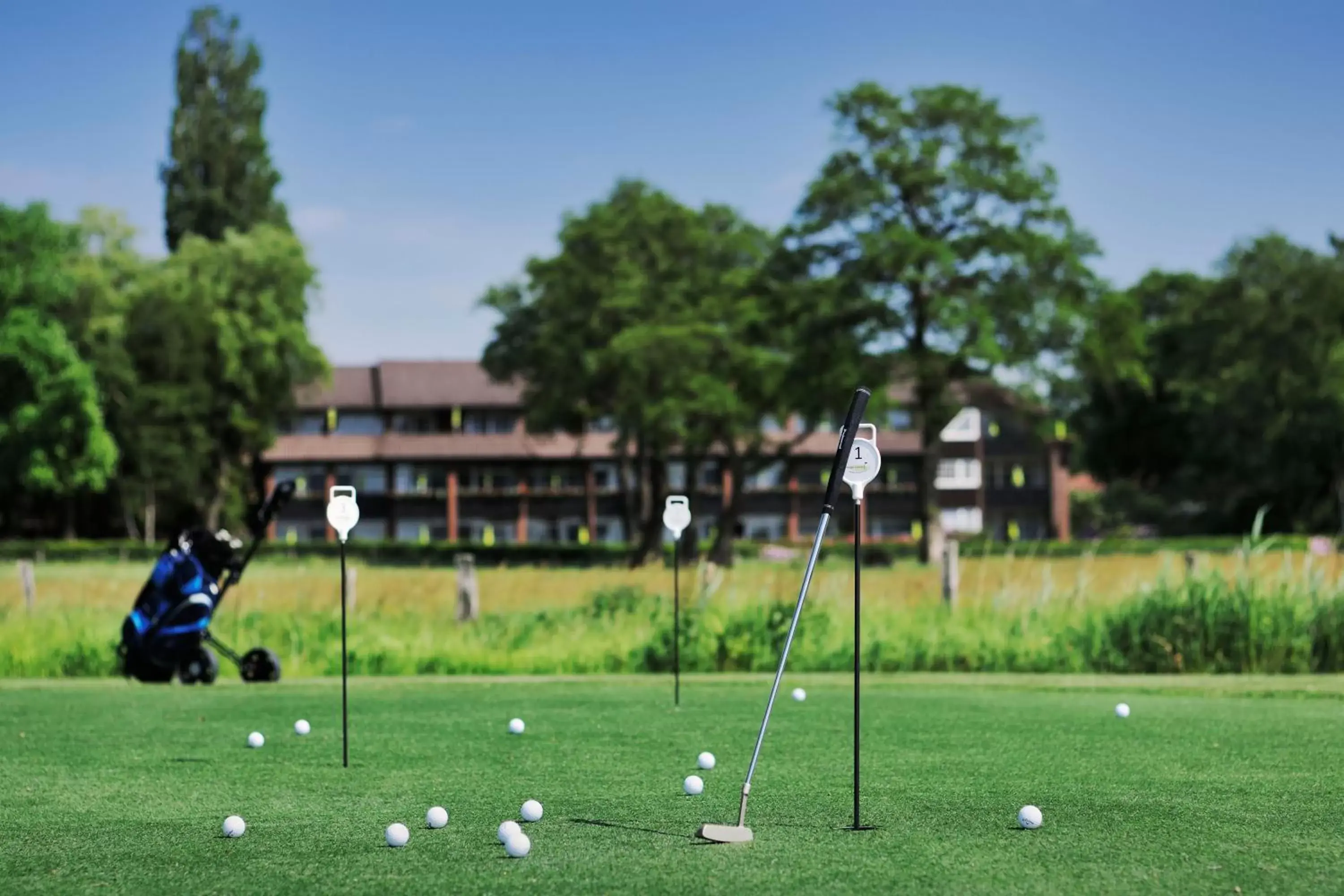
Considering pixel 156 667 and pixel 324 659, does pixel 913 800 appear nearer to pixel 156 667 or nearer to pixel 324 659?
pixel 156 667

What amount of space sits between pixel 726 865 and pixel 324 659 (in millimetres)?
13586

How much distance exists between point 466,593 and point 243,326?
45.2 metres

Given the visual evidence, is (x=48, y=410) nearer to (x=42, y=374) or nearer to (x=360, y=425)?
(x=42, y=374)

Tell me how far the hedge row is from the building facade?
1353cm

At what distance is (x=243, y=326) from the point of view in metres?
64.2

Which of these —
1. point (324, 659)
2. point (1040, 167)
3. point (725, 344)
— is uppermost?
point (1040, 167)

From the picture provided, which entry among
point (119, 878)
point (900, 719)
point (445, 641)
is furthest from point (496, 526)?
point (119, 878)

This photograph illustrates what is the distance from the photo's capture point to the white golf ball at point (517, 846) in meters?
6.32

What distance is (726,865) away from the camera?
6129 mm

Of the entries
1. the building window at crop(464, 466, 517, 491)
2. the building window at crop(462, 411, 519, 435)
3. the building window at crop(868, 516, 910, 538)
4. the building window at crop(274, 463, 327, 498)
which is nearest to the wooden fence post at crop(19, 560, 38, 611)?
the building window at crop(274, 463, 327, 498)

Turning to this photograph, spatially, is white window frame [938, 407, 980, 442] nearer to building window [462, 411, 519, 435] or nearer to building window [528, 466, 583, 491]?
building window [528, 466, 583, 491]

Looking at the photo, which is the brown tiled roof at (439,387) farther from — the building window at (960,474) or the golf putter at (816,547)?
the golf putter at (816,547)

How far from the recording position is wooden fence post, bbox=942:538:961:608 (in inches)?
806

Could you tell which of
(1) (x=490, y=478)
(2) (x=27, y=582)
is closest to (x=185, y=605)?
(2) (x=27, y=582)
